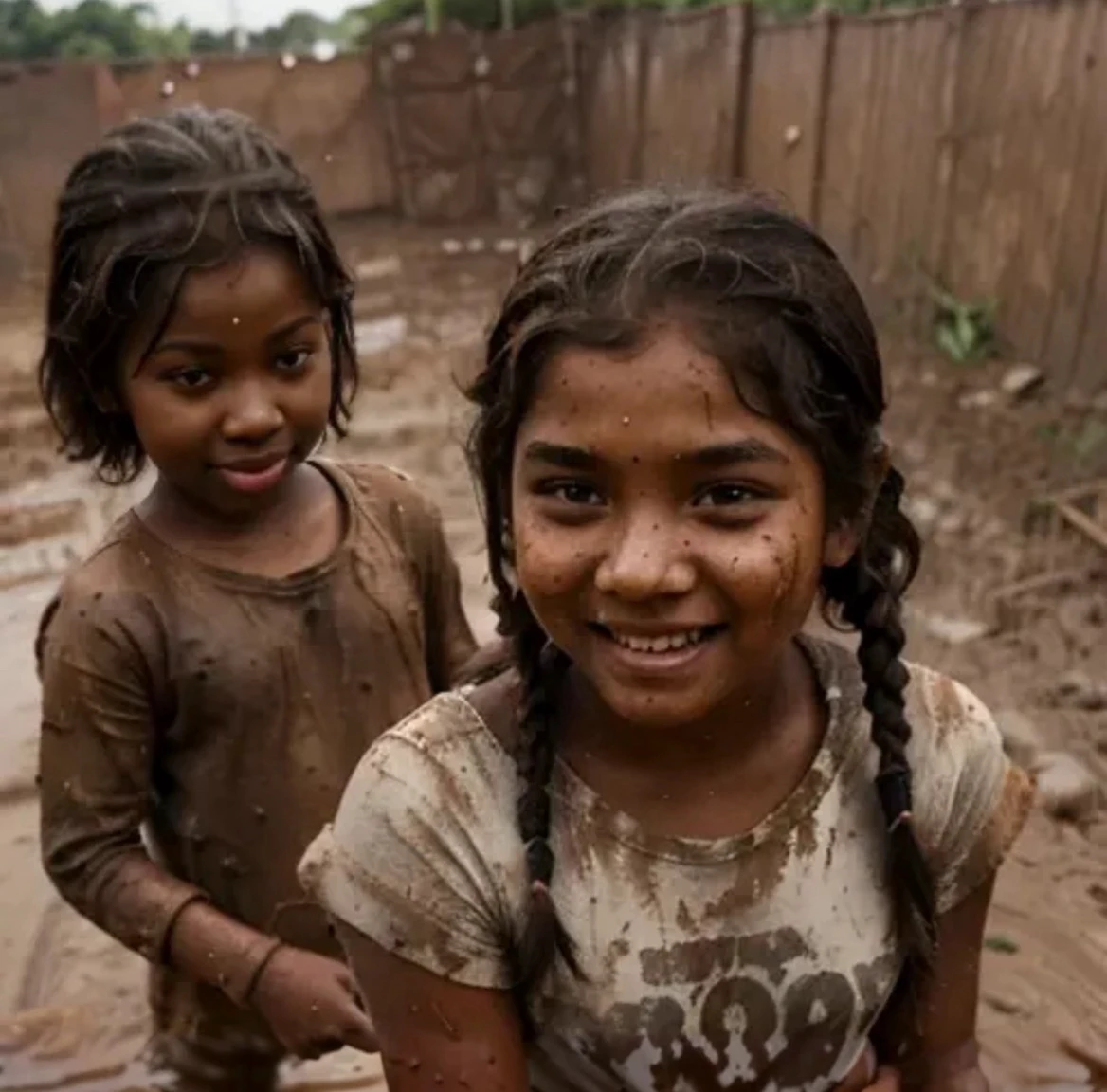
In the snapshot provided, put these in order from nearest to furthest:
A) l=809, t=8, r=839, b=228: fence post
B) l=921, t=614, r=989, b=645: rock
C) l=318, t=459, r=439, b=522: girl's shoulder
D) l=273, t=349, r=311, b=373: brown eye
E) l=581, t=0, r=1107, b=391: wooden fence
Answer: l=273, t=349, r=311, b=373: brown eye
l=318, t=459, r=439, b=522: girl's shoulder
l=921, t=614, r=989, b=645: rock
l=581, t=0, r=1107, b=391: wooden fence
l=809, t=8, r=839, b=228: fence post

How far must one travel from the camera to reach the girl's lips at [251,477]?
6.55 ft

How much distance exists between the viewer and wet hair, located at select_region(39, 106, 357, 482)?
6.36ft

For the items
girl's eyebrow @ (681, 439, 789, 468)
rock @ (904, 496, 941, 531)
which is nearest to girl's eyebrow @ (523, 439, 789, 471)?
girl's eyebrow @ (681, 439, 789, 468)

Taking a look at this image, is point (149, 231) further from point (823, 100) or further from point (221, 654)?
point (823, 100)

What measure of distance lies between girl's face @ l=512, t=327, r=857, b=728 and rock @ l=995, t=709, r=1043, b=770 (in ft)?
8.69

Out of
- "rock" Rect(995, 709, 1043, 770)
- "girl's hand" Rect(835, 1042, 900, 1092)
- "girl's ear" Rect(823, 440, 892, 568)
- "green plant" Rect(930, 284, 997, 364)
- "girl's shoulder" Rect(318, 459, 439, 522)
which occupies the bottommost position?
"green plant" Rect(930, 284, 997, 364)

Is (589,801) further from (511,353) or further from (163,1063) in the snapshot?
(163,1063)

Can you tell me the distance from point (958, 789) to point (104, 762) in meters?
1.06

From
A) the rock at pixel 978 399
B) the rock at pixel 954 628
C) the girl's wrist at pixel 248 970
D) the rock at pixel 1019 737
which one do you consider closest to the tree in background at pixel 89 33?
the rock at pixel 978 399

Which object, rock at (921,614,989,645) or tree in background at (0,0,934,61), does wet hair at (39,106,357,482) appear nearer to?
rock at (921,614,989,645)

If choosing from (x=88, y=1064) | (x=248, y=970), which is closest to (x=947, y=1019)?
(x=248, y=970)

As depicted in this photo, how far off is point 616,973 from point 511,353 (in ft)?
1.86

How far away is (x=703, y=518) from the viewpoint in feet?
4.20

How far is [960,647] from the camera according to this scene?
458cm
